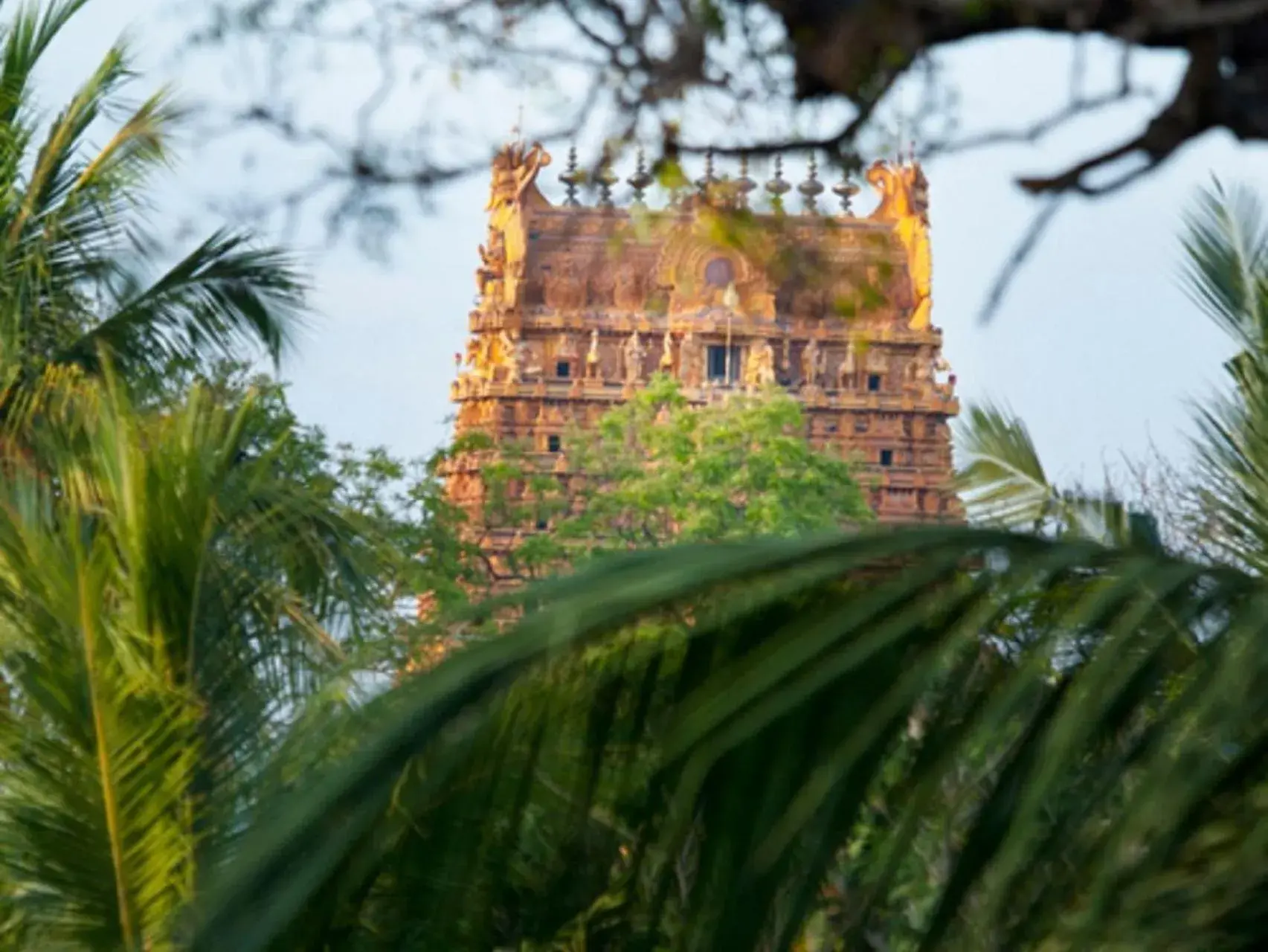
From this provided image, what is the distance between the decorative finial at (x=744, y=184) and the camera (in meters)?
3.09

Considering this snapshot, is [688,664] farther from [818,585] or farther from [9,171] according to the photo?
[9,171]

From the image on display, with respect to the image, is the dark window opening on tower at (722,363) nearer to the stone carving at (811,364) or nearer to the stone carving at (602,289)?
the stone carving at (811,364)

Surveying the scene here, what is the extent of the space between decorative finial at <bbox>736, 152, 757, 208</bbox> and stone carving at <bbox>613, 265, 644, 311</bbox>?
3510 centimetres

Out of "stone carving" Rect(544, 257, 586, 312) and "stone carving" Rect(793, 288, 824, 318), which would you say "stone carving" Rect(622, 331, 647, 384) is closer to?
"stone carving" Rect(544, 257, 586, 312)

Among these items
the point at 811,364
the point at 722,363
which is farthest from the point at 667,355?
the point at 811,364

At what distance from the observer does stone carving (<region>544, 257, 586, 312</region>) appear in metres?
39.2

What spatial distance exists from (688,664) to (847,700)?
20cm

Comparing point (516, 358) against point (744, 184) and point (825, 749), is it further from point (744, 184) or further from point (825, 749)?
point (825, 749)

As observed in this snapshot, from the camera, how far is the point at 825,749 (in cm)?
260

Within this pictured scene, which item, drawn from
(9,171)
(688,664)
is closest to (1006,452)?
(688,664)

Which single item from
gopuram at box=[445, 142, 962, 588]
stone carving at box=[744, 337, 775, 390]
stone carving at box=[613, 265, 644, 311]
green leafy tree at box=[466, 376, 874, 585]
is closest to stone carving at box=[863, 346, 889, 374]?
gopuram at box=[445, 142, 962, 588]

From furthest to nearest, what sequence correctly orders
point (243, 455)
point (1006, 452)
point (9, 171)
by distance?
point (9, 171) < point (243, 455) < point (1006, 452)

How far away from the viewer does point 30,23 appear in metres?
9.45

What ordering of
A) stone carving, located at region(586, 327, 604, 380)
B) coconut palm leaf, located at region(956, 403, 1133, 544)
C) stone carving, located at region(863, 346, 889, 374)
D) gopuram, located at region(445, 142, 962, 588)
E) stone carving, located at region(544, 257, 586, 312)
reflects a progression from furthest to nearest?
stone carving, located at region(544, 257, 586, 312), stone carving, located at region(863, 346, 889, 374), stone carving, located at region(586, 327, 604, 380), gopuram, located at region(445, 142, 962, 588), coconut palm leaf, located at region(956, 403, 1133, 544)
